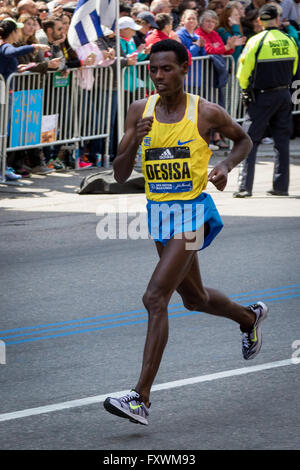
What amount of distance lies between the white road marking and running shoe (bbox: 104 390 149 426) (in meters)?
0.48

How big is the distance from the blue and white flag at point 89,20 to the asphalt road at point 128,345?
12.3 feet

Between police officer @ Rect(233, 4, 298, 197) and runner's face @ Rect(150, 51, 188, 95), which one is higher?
runner's face @ Rect(150, 51, 188, 95)

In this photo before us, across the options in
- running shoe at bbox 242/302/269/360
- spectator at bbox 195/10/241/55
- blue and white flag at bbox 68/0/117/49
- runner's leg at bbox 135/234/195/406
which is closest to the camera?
runner's leg at bbox 135/234/195/406

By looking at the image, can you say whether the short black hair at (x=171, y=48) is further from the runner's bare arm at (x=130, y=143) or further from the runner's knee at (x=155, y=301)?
the runner's knee at (x=155, y=301)

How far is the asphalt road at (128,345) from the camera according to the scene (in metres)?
5.02

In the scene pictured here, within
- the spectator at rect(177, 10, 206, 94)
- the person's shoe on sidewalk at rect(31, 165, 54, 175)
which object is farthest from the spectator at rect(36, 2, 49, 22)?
the person's shoe on sidewalk at rect(31, 165, 54, 175)

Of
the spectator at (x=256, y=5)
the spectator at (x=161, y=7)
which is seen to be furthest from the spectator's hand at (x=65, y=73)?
the spectator at (x=256, y=5)

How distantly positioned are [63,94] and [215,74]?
3.14m

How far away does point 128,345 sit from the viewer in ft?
21.7

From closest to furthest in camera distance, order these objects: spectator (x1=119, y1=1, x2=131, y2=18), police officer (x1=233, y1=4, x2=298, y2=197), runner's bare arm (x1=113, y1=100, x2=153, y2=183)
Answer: runner's bare arm (x1=113, y1=100, x2=153, y2=183)
police officer (x1=233, y1=4, x2=298, y2=197)
spectator (x1=119, y1=1, x2=131, y2=18)

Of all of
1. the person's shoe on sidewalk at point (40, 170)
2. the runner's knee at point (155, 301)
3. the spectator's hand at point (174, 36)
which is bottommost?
the person's shoe on sidewalk at point (40, 170)

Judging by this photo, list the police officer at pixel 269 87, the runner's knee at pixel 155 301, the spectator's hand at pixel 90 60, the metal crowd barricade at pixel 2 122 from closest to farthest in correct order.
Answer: the runner's knee at pixel 155 301 → the police officer at pixel 269 87 → the metal crowd barricade at pixel 2 122 → the spectator's hand at pixel 90 60

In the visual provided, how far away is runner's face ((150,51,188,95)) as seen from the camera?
552 centimetres

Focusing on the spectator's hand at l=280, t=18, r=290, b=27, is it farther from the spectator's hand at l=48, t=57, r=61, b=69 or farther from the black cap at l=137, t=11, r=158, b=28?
the spectator's hand at l=48, t=57, r=61, b=69
